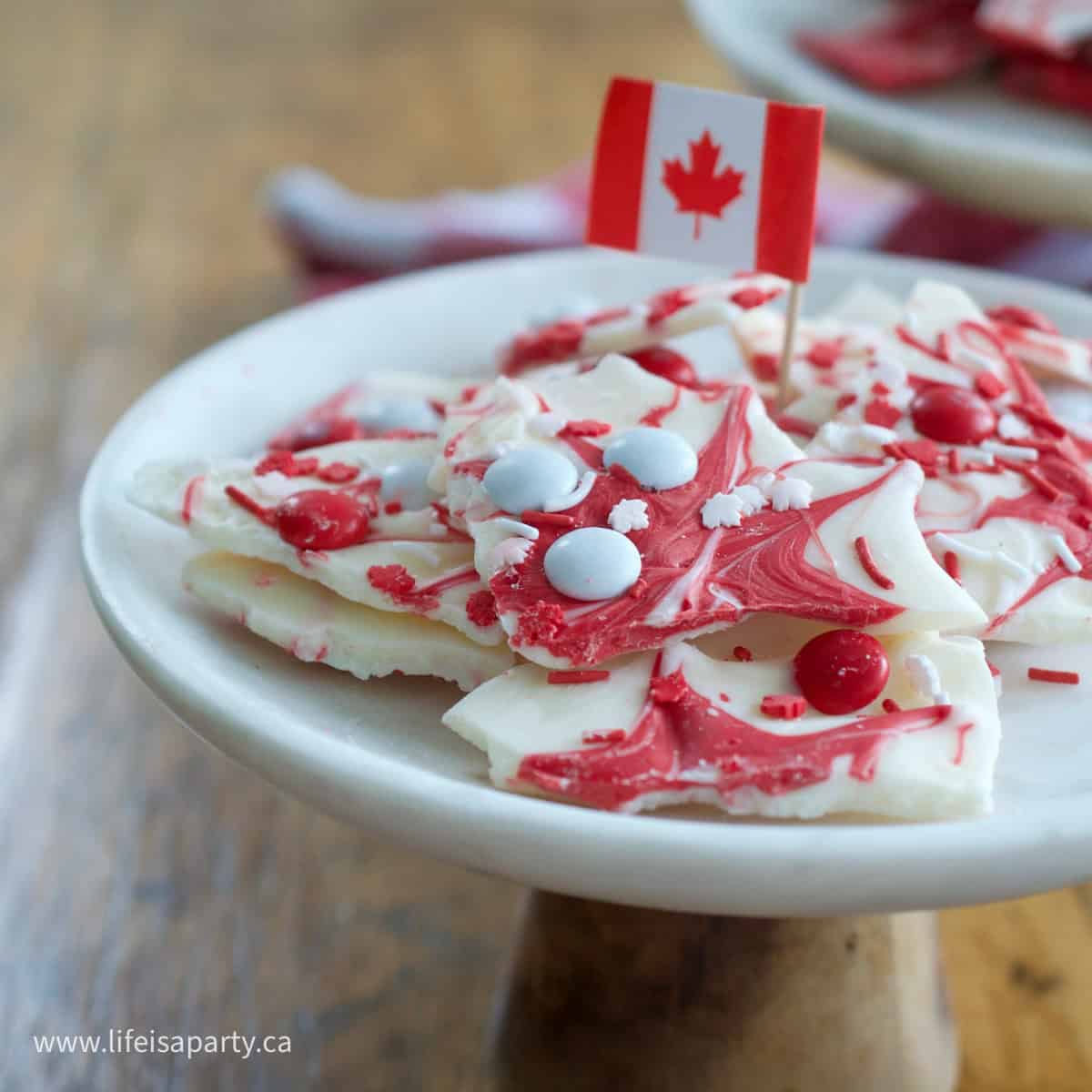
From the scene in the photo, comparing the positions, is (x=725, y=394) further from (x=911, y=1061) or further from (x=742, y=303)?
(x=911, y=1061)

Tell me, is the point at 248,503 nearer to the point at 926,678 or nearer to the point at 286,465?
the point at 286,465

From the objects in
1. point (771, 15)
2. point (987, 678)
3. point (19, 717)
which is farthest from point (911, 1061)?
point (771, 15)

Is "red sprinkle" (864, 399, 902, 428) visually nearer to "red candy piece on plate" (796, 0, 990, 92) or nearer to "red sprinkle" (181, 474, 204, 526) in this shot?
"red sprinkle" (181, 474, 204, 526)

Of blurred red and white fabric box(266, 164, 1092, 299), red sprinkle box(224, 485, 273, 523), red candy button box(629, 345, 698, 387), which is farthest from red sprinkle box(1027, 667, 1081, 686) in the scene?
blurred red and white fabric box(266, 164, 1092, 299)

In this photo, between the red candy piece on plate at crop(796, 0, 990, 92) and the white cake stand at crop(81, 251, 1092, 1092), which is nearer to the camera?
the white cake stand at crop(81, 251, 1092, 1092)

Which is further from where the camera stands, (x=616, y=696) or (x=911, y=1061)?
(x=911, y=1061)

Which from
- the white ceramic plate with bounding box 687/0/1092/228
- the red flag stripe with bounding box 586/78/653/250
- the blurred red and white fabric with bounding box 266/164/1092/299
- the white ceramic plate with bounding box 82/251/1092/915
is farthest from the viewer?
the blurred red and white fabric with bounding box 266/164/1092/299

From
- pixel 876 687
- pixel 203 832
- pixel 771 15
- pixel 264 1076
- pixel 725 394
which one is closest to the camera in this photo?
pixel 876 687

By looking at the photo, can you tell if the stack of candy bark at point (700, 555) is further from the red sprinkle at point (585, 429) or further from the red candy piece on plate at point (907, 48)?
the red candy piece on plate at point (907, 48)

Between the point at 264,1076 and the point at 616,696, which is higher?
the point at 616,696
